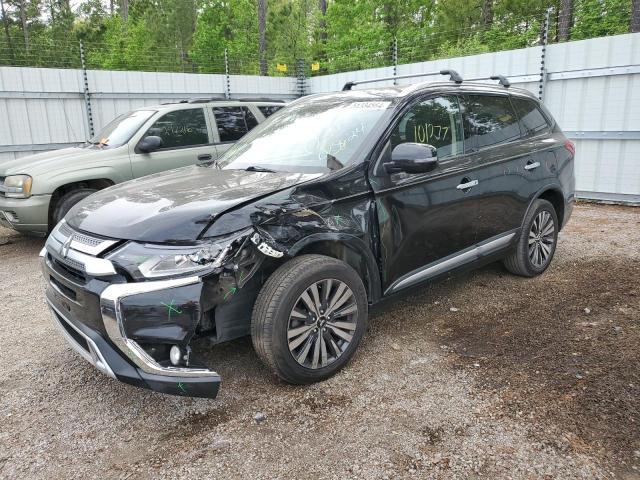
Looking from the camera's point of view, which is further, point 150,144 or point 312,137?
point 150,144

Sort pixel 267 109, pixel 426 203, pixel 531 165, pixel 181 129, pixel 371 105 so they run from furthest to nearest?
1. pixel 267 109
2. pixel 181 129
3. pixel 531 165
4. pixel 371 105
5. pixel 426 203

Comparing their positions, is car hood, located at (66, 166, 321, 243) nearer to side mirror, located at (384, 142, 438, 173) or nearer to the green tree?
side mirror, located at (384, 142, 438, 173)

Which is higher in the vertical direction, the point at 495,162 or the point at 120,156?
the point at 495,162

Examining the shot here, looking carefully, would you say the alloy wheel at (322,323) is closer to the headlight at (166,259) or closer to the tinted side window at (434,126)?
the headlight at (166,259)

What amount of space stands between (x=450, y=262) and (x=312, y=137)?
142 cm

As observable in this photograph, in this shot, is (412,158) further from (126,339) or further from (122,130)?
(122,130)

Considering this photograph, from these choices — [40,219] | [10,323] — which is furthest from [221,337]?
[40,219]

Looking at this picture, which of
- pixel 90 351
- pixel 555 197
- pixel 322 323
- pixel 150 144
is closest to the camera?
pixel 90 351

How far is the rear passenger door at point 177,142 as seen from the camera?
259 inches

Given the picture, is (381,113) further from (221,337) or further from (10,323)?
(10,323)

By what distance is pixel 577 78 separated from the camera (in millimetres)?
8328

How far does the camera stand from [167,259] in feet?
8.37

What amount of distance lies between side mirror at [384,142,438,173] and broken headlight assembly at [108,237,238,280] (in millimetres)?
1308

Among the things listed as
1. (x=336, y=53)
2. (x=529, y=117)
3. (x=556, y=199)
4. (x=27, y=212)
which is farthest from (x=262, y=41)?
(x=556, y=199)
